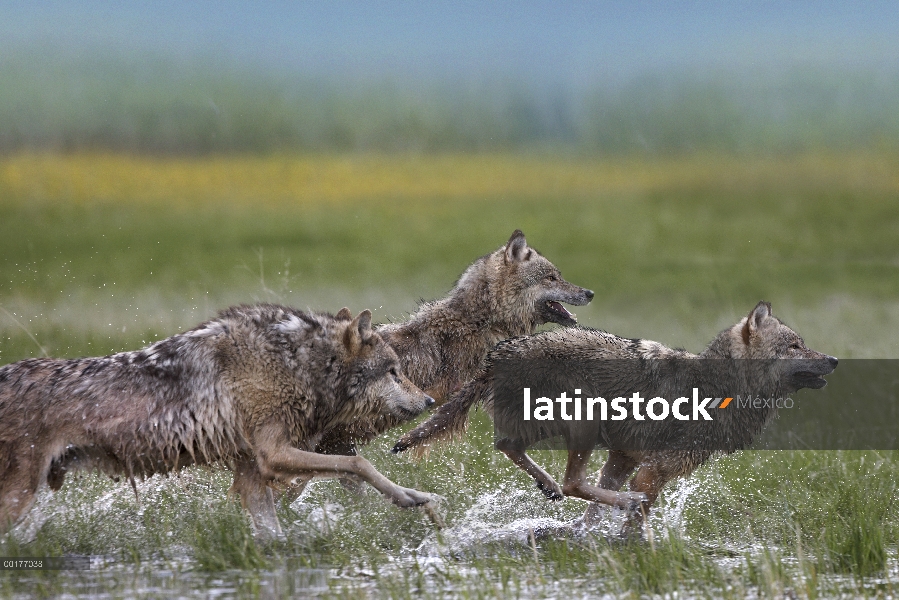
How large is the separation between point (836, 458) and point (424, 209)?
2525cm

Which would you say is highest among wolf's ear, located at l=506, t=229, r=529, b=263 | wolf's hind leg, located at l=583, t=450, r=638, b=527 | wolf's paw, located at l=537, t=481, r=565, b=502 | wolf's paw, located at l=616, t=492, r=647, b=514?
wolf's ear, located at l=506, t=229, r=529, b=263

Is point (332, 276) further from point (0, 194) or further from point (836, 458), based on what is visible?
point (836, 458)

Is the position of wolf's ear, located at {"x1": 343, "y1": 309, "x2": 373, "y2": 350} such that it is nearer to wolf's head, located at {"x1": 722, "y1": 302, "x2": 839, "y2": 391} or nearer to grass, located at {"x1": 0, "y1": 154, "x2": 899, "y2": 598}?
grass, located at {"x1": 0, "y1": 154, "x2": 899, "y2": 598}

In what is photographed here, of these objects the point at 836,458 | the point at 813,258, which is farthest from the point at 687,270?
the point at 836,458

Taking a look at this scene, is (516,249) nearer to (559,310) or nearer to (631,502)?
(559,310)

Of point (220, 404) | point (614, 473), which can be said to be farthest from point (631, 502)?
point (220, 404)

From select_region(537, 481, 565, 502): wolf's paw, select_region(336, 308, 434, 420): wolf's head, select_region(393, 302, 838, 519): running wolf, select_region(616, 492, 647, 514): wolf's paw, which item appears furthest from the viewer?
select_region(537, 481, 565, 502): wolf's paw

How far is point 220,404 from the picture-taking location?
7.34 metres

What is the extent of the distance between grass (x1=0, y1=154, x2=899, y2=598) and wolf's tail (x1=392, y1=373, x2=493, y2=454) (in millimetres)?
475

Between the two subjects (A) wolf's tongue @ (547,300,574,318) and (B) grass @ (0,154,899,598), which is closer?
Result: (B) grass @ (0,154,899,598)

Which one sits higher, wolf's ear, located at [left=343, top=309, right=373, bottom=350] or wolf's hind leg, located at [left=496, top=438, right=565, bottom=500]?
wolf's ear, located at [left=343, top=309, right=373, bottom=350]

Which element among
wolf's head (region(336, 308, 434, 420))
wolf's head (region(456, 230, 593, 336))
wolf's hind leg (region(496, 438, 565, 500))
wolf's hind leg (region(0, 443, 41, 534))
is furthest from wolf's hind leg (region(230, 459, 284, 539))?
wolf's head (region(456, 230, 593, 336))

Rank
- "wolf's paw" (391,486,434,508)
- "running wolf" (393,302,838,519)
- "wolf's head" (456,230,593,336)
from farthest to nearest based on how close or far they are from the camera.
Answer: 1. "wolf's head" (456,230,593,336)
2. "running wolf" (393,302,838,519)
3. "wolf's paw" (391,486,434,508)

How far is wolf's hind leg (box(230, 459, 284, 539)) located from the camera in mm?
7668
